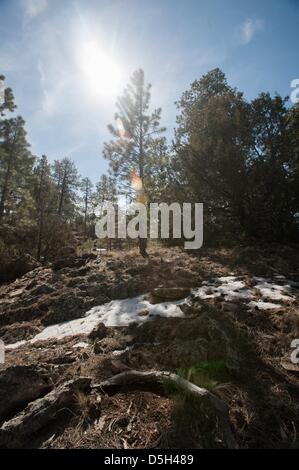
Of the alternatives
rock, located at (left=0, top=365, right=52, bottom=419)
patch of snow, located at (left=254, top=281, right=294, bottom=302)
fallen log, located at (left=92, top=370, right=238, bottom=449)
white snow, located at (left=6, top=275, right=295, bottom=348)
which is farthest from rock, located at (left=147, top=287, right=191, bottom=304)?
rock, located at (left=0, top=365, right=52, bottom=419)

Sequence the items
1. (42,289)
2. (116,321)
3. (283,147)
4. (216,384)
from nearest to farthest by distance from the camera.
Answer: (216,384), (116,321), (42,289), (283,147)

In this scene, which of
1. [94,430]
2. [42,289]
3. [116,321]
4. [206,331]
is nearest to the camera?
[94,430]

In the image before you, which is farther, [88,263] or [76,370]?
[88,263]

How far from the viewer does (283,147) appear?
622 inches

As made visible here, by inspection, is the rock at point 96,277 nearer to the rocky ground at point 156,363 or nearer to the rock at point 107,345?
the rocky ground at point 156,363

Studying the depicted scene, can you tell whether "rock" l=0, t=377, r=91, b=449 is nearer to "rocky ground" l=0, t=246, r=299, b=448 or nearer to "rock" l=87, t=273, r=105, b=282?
"rocky ground" l=0, t=246, r=299, b=448

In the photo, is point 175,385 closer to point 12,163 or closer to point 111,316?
point 111,316

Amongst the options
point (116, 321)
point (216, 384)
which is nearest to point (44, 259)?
point (116, 321)

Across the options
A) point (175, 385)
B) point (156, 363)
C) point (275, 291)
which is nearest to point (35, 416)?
point (175, 385)

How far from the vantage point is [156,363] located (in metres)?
4.66

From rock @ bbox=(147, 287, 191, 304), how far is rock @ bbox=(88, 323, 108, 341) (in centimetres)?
180

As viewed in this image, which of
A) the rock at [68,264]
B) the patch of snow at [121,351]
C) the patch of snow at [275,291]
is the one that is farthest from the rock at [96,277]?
the patch of snow at [275,291]

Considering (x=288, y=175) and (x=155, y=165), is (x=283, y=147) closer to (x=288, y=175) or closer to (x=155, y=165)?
(x=288, y=175)

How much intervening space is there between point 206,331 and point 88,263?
28.3ft
